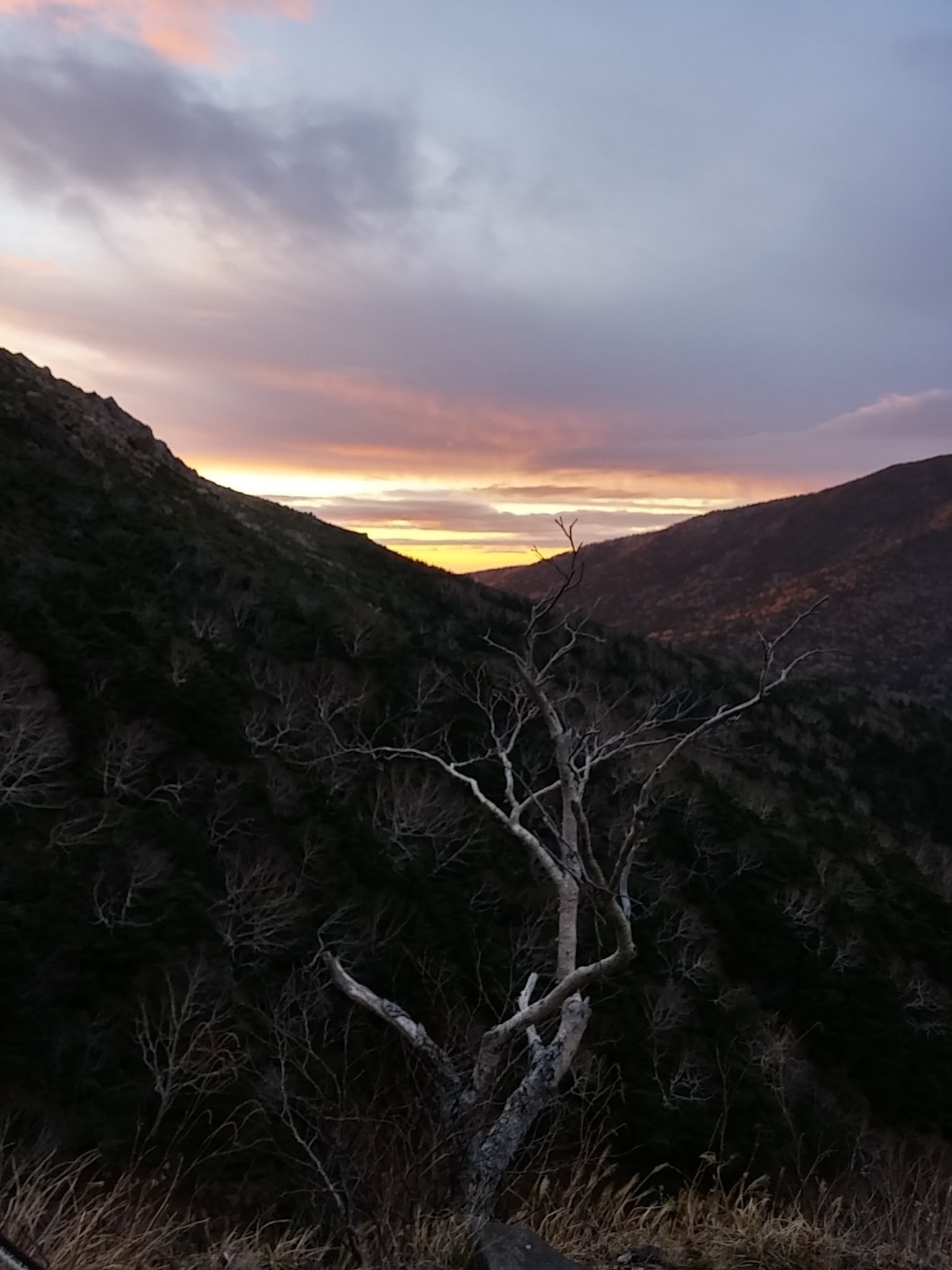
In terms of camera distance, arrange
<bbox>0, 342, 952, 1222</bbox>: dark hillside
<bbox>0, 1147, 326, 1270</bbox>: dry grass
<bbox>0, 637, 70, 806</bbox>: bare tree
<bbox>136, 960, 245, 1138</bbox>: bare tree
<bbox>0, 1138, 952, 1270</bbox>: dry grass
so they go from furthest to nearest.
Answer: <bbox>0, 637, 70, 806</bbox>: bare tree
<bbox>136, 960, 245, 1138</bbox>: bare tree
<bbox>0, 342, 952, 1222</bbox>: dark hillside
<bbox>0, 1138, 952, 1270</bbox>: dry grass
<bbox>0, 1147, 326, 1270</bbox>: dry grass

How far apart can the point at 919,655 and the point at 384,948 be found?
201 meters

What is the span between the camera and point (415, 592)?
96.9m

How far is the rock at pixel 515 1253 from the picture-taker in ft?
12.5

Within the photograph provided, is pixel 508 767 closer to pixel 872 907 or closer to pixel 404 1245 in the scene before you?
pixel 404 1245

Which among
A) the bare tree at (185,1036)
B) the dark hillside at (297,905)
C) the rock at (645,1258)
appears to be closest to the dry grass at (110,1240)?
the dark hillside at (297,905)

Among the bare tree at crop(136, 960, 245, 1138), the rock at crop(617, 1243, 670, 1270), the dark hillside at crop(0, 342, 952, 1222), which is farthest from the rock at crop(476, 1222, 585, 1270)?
the bare tree at crop(136, 960, 245, 1138)

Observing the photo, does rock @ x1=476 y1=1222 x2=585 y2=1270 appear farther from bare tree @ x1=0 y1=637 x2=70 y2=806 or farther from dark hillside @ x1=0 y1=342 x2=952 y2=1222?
bare tree @ x1=0 y1=637 x2=70 y2=806

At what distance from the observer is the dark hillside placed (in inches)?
698

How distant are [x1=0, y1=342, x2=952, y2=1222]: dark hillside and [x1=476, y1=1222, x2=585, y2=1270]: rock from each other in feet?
2.69

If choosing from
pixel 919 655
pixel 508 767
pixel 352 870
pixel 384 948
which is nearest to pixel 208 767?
pixel 352 870

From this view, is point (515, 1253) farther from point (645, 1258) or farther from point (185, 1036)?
point (185, 1036)

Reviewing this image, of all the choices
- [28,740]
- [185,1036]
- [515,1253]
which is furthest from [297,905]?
[515,1253]

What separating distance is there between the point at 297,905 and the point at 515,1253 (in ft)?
81.9

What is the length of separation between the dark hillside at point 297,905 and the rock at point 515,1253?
0.82m
